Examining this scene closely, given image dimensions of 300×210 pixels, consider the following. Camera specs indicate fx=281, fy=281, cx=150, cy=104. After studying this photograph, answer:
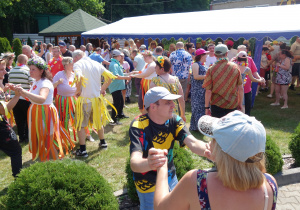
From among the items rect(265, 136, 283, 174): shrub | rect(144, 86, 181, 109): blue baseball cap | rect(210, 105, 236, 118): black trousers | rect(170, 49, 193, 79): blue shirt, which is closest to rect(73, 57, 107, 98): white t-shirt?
rect(210, 105, 236, 118): black trousers

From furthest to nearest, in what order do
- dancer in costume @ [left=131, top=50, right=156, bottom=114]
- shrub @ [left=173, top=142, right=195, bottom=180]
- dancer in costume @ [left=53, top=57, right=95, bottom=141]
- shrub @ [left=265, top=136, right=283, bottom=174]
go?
1. dancer in costume @ [left=131, top=50, right=156, bottom=114]
2. dancer in costume @ [left=53, top=57, right=95, bottom=141]
3. shrub @ [left=265, top=136, right=283, bottom=174]
4. shrub @ [left=173, top=142, right=195, bottom=180]

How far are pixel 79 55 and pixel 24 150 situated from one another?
2.23 meters

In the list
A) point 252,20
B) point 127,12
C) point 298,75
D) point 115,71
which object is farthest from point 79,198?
point 127,12

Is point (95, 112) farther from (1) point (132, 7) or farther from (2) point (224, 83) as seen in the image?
(1) point (132, 7)

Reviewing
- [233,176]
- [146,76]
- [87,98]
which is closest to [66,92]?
[87,98]

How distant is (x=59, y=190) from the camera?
2508mm

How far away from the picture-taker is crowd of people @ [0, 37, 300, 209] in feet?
4.66

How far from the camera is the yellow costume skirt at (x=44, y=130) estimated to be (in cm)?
438

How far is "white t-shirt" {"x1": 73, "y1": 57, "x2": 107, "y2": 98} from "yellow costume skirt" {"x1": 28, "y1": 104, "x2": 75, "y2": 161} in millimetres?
819

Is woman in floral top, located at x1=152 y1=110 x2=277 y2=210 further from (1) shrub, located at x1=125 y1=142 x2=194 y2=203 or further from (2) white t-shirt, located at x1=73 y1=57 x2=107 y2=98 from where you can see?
(2) white t-shirt, located at x1=73 y1=57 x2=107 y2=98

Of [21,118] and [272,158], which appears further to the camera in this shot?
[21,118]

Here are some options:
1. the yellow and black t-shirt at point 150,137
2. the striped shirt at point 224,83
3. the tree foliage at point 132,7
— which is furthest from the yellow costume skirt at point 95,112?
the tree foliage at point 132,7

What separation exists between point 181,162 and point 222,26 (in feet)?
26.3

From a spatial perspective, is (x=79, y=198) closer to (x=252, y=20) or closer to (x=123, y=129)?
(x=123, y=129)
